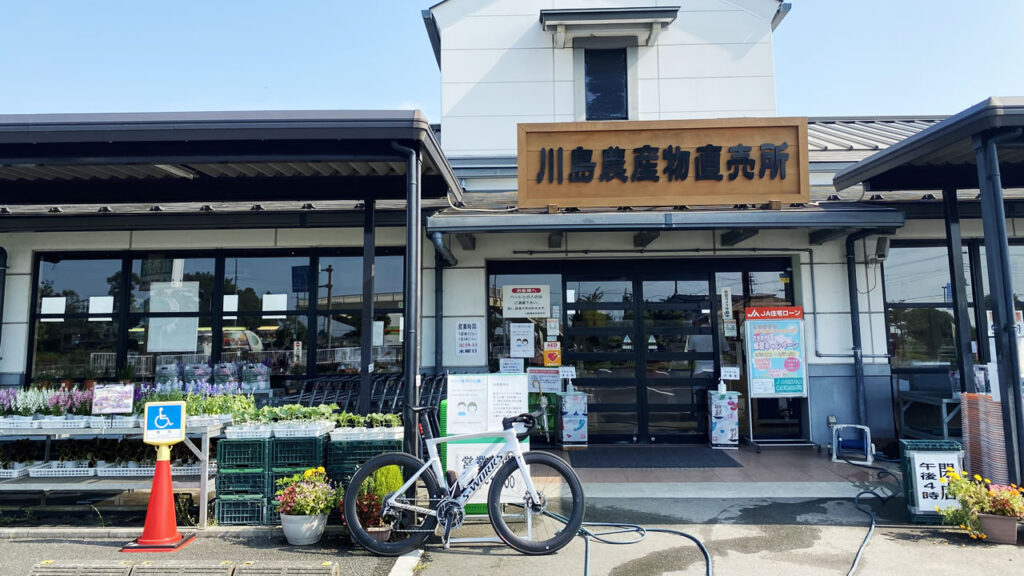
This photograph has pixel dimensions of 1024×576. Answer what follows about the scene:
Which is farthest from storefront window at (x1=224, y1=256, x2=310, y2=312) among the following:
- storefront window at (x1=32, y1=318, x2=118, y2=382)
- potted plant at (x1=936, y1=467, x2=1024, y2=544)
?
potted plant at (x1=936, y1=467, x2=1024, y2=544)

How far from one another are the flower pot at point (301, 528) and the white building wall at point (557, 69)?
743 cm

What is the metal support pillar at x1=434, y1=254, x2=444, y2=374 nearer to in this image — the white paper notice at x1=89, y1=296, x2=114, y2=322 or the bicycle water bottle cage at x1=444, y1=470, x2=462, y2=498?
the bicycle water bottle cage at x1=444, y1=470, x2=462, y2=498

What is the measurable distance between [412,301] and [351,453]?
1493 millimetres

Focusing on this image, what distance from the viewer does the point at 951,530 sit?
505cm

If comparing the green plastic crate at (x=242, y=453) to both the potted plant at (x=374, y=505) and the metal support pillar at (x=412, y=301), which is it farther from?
the metal support pillar at (x=412, y=301)

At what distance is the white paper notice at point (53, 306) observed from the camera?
8945 millimetres

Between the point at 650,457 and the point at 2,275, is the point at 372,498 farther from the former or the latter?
the point at 2,275

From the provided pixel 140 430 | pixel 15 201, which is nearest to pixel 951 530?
pixel 140 430

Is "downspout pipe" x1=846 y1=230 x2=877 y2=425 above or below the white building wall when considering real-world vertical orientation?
below

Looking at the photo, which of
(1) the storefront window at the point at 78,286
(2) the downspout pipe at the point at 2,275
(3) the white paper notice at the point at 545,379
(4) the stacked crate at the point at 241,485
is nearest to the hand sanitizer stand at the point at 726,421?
(3) the white paper notice at the point at 545,379

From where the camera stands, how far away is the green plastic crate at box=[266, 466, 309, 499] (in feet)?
16.8

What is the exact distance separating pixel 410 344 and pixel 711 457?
16.3ft

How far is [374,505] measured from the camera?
4742 millimetres

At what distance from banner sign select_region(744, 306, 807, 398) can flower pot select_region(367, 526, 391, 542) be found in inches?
241
